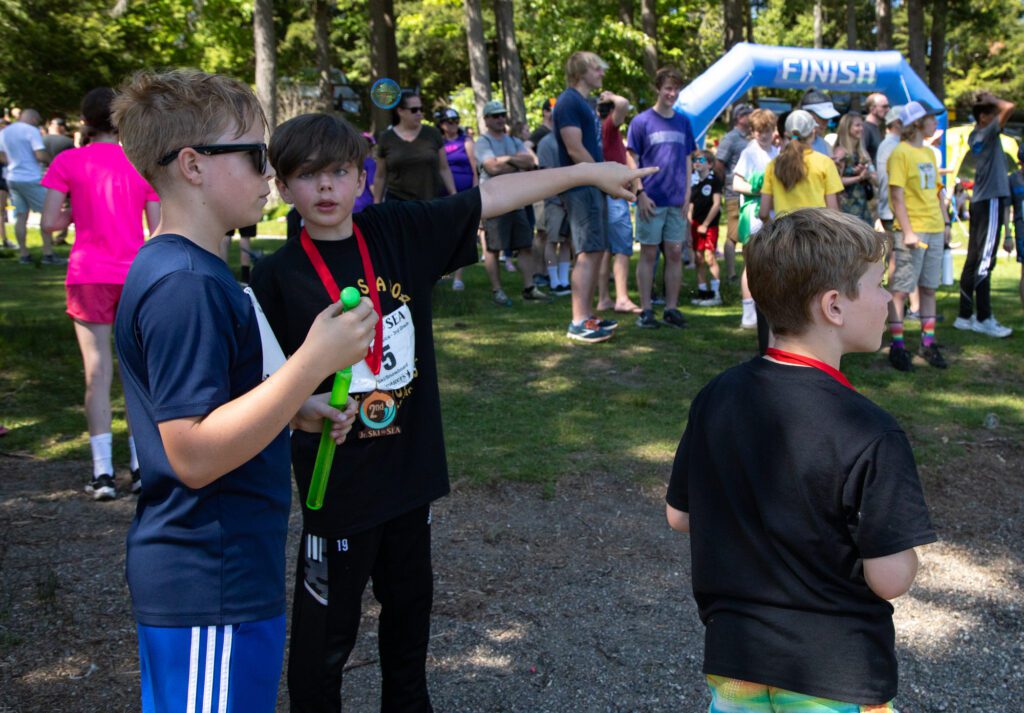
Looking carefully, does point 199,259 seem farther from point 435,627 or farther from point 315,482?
point 435,627

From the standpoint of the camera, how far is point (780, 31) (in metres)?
51.9

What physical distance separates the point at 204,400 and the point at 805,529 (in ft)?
3.75

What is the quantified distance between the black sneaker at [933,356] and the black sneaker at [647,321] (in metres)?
2.19

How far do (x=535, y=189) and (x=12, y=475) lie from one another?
4.12m

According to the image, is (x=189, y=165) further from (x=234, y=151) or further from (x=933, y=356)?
(x=933, y=356)

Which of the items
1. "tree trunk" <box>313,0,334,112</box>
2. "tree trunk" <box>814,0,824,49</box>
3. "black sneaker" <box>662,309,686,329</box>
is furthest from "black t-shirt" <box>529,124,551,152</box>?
"tree trunk" <box>814,0,824,49</box>

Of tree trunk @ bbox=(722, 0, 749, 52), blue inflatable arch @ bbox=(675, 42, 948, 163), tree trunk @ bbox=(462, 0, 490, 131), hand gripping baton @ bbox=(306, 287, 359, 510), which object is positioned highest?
tree trunk @ bbox=(722, 0, 749, 52)

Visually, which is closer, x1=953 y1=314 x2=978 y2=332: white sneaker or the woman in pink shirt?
the woman in pink shirt

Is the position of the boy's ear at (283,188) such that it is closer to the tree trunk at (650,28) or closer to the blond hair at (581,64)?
the blond hair at (581,64)

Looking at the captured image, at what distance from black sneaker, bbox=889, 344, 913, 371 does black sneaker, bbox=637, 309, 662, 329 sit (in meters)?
1.99

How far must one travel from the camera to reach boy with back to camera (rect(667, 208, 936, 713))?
5.98ft

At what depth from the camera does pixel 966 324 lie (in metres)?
8.91

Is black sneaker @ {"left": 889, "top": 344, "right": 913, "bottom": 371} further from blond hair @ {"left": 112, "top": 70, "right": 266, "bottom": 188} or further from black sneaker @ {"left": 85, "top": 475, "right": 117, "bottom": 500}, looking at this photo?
blond hair @ {"left": 112, "top": 70, "right": 266, "bottom": 188}

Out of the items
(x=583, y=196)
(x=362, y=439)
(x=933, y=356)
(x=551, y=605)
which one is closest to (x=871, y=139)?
(x=933, y=356)
